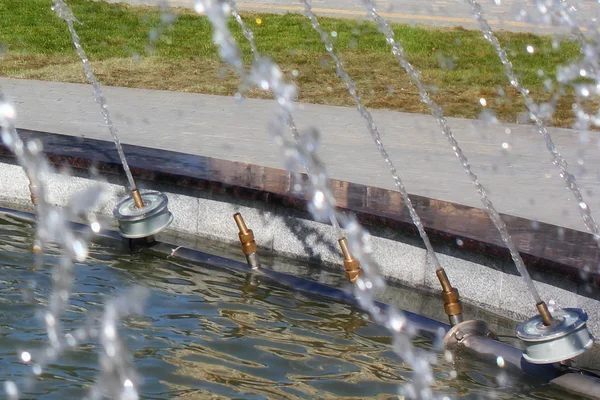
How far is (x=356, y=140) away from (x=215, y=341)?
4035 mm

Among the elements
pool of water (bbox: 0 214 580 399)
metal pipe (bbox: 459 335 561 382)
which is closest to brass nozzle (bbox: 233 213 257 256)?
pool of water (bbox: 0 214 580 399)

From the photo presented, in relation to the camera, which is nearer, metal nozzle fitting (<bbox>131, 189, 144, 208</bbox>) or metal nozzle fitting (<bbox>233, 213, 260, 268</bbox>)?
metal nozzle fitting (<bbox>233, 213, 260, 268</bbox>)

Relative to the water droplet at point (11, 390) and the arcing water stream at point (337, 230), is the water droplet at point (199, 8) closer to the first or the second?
the arcing water stream at point (337, 230)

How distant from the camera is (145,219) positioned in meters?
5.31

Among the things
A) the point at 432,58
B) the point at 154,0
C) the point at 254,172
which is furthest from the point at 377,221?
the point at 154,0

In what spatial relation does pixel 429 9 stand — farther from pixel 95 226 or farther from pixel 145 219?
pixel 145 219

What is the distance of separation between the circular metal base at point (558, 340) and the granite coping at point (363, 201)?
34cm

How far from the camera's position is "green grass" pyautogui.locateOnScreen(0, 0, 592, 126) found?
10555 mm

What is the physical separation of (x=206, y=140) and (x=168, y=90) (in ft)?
9.33

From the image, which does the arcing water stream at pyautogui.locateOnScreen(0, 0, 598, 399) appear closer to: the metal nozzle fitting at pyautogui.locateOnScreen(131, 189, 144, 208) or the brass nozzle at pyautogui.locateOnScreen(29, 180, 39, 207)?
the brass nozzle at pyautogui.locateOnScreen(29, 180, 39, 207)

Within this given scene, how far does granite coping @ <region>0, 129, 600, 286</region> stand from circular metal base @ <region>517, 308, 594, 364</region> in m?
0.34

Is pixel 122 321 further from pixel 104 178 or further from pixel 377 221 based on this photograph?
pixel 104 178

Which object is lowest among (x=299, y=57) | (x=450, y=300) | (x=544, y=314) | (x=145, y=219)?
(x=544, y=314)

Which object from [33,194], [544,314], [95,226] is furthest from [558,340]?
[33,194]
